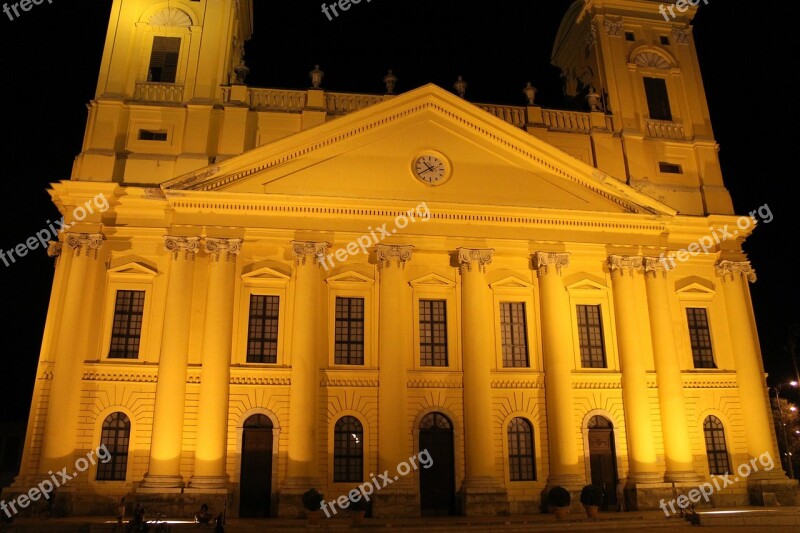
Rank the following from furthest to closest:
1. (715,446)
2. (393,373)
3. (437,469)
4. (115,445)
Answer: (715,446), (437,469), (393,373), (115,445)

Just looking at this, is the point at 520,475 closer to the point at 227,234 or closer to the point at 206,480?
the point at 206,480

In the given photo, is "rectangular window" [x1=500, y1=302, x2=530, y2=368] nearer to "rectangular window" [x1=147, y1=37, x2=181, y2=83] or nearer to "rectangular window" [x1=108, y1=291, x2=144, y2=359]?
"rectangular window" [x1=108, y1=291, x2=144, y2=359]

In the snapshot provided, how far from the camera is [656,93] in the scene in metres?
29.3

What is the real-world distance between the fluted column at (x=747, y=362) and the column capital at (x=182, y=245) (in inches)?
772

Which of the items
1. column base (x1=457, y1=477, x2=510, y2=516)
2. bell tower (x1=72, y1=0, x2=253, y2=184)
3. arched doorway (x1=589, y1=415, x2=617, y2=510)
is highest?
bell tower (x1=72, y1=0, x2=253, y2=184)

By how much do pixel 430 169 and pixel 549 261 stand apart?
215 inches

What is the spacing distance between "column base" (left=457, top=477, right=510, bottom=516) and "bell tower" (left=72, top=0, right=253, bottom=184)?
14769 mm

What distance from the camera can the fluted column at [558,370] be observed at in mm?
21984

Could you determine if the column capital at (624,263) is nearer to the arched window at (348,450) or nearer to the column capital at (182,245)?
the arched window at (348,450)

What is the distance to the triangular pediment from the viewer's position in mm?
23312

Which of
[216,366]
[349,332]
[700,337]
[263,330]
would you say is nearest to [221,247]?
[263,330]

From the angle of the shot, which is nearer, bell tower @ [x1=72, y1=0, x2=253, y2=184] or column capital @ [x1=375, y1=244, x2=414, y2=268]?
column capital @ [x1=375, y1=244, x2=414, y2=268]

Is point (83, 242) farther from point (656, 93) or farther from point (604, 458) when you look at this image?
point (656, 93)

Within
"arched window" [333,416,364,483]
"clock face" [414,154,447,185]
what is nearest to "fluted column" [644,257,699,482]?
"clock face" [414,154,447,185]
